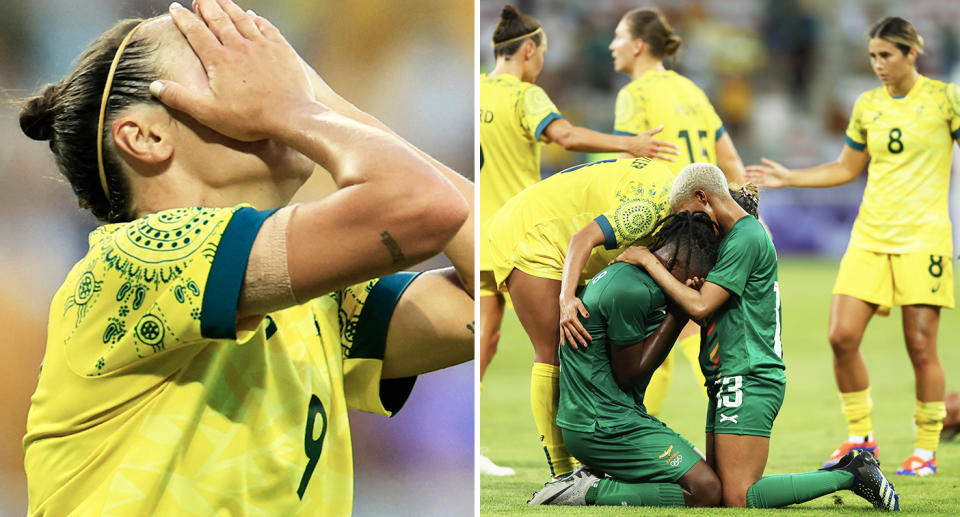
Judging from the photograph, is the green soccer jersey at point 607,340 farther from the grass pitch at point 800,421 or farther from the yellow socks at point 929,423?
the yellow socks at point 929,423

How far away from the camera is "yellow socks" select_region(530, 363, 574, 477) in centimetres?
259

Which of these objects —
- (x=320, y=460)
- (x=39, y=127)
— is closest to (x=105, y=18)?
(x=39, y=127)

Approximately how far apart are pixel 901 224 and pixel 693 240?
130cm

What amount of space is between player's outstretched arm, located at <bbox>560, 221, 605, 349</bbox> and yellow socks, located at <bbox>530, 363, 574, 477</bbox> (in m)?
0.18

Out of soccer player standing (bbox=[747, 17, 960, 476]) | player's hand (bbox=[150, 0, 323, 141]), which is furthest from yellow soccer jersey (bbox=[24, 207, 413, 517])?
soccer player standing (bbox=[747, 17, 960, 476])

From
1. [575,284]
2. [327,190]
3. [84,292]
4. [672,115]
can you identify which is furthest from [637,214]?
[84,292]

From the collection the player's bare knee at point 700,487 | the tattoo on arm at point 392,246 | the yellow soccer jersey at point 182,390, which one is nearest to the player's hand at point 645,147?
the player's bare knee at point 700,487

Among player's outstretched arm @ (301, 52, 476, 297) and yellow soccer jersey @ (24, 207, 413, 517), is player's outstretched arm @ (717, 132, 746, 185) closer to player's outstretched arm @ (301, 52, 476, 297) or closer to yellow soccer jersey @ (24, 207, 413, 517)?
player's outstretched arm @ (301, 52, 476, 297)

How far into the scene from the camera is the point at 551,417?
260 cm

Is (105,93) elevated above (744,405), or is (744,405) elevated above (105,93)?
(105,93)

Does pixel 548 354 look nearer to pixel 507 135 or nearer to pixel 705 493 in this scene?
pixel 705 493

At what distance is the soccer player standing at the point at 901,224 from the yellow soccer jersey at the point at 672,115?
19 centimetres

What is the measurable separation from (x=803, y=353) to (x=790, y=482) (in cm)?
351

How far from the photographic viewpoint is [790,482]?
2.27 metres
